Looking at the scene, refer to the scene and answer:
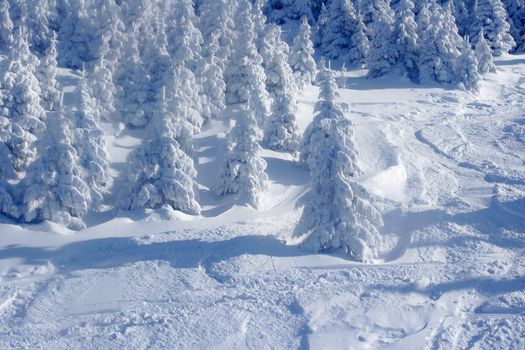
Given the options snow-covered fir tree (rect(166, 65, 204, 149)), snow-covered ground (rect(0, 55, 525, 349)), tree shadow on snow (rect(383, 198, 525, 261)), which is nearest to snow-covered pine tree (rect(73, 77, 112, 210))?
snow-covered ground (rect(0, 55, 525, 349))

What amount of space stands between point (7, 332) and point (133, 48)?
22.3 metres

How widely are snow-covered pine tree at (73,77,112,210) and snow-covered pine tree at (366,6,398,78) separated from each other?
26.3 m

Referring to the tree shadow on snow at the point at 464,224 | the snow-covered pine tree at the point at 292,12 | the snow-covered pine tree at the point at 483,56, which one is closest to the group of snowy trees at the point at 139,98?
the tree shadow on snow at the point at 464,224

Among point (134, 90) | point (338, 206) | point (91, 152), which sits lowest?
point (338, 206)

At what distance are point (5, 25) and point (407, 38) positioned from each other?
104 ft

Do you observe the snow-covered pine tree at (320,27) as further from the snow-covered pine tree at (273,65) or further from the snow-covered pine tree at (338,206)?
the snow-covered pine tree at (338,206)

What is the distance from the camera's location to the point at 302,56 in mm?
37750

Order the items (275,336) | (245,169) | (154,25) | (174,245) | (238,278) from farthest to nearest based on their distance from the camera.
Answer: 1. (154,25)
2. (245,169)
3. (174,245)
4. (238,278)
5. (275,336)

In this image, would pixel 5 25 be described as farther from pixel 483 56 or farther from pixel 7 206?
pixel 483 56

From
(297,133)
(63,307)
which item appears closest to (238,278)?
(63,307)

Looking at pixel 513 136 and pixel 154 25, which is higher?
pixel 154 25

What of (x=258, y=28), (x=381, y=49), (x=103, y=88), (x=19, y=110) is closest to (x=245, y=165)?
(x=19, y=110)

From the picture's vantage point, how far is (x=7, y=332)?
12.8 metres

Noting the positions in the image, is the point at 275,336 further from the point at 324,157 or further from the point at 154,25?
the point at 154,25
